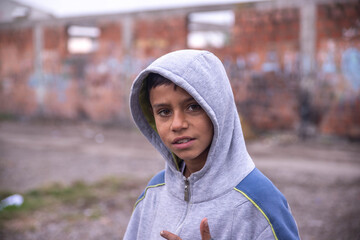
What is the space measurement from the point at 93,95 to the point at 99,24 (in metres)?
2.38

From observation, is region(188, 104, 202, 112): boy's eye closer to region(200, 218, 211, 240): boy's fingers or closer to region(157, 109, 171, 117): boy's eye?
region(157, 109, 171, 117): boy's eye

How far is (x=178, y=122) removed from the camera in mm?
1392

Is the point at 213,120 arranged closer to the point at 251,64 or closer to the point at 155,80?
the point at 155,80

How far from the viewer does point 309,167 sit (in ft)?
21.3

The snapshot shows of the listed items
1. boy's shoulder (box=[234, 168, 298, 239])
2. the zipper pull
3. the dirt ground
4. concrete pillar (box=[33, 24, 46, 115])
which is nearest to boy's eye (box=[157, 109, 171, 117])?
the zipper pull

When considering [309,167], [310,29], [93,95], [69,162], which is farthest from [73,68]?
[309,167]

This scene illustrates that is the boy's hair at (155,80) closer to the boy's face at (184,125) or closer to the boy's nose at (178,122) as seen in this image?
the boy's face at (184,125)

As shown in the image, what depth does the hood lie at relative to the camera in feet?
4.50

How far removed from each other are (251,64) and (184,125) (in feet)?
28.9

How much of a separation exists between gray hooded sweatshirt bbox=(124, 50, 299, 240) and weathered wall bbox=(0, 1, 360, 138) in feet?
26.9

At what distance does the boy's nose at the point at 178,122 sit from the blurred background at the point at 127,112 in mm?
2609

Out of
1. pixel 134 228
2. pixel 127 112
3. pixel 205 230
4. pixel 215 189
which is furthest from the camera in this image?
pixel 127 112

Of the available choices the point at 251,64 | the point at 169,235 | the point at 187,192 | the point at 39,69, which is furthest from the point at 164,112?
the point at 39,69

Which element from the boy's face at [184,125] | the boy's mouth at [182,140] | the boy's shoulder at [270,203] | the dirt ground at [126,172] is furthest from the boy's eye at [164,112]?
the dirt ground at [126,172]
